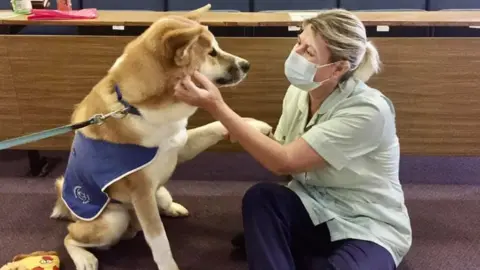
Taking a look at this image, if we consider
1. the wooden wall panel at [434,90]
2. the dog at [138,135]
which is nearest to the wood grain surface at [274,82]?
the wooden wall panel at [434,90]

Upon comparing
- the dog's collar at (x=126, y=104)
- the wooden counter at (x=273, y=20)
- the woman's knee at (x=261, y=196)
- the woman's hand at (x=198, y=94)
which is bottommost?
the woman's knee at (x=261, y=196)

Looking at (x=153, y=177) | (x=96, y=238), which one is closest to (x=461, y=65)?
(x=153, y=177)

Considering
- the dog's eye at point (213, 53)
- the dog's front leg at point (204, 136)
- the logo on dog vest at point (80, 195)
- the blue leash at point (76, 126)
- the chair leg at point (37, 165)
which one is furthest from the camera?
the chair leg at point (37, 165)

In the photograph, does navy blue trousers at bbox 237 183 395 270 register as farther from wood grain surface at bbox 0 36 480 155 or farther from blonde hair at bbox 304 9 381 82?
wood grain surface at bbox 0 36 480 155

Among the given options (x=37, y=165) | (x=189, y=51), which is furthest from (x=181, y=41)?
(x=37, y=165)

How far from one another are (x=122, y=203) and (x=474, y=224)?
5.08ft

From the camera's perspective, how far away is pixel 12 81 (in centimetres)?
264

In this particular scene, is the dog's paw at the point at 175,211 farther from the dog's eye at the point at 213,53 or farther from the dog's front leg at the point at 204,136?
the dog's eye at the point at 213,53

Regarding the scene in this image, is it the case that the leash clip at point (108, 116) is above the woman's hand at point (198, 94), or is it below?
below

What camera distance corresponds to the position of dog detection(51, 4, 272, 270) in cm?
169

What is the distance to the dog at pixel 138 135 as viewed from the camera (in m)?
1.69

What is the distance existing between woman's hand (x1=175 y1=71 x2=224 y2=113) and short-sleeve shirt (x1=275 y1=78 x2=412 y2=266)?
32cm

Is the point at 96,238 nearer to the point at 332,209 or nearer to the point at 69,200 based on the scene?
the point at 69,200

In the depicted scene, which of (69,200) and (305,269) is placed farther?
(69,200)
